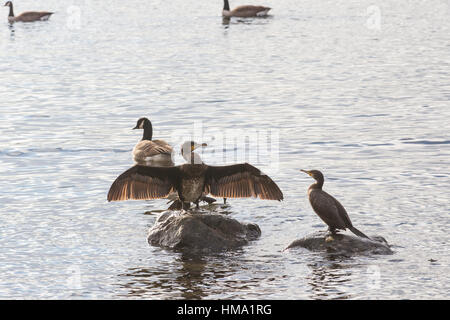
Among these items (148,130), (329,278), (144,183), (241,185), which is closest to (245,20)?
(148,130)

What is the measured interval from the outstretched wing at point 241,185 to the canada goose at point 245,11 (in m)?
34.5

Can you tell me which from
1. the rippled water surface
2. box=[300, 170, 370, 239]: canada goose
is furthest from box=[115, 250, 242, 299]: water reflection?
box=[300, 170, 370, 239]: canada goose

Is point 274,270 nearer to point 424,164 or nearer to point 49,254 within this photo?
point 49,254

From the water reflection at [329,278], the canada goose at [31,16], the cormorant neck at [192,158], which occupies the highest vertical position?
the cormorant neck at [192,158]

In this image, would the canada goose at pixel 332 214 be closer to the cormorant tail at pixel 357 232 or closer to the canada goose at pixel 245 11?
the cormorant tail at pixel 357 232

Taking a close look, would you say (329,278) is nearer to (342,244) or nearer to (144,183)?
(342,244)

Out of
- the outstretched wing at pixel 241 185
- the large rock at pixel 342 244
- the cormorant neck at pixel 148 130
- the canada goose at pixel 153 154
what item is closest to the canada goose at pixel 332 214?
the large rock at pixel 342 244

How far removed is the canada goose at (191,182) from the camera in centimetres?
1354

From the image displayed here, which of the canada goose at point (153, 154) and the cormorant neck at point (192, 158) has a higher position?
the cormorant neck at point (192, 158)

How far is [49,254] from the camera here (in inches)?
493

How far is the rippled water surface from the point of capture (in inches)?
456

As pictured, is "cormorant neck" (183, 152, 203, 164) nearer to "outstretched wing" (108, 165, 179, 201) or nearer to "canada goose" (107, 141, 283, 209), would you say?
"canada goose" (107, 141, 283, 209)
